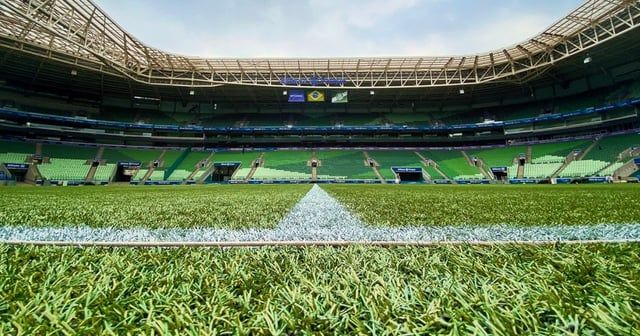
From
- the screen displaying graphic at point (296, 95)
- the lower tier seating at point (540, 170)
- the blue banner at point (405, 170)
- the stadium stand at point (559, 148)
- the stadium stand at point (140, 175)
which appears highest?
the screen displaying graphic at point (296, 95)

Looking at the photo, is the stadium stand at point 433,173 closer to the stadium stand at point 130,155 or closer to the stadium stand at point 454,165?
the stadium stand at point 454,165

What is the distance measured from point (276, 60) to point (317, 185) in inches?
679

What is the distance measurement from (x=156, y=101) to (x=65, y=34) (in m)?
23.3

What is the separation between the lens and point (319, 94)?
4462 centimetres

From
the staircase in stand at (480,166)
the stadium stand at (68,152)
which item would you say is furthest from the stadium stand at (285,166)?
the staircase in stand at (480,166)

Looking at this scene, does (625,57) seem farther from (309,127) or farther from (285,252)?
(285,252)

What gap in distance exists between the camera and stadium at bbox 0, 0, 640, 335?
3.87 ft

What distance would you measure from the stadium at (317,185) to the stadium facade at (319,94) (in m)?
0.32

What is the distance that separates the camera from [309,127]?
161 ft

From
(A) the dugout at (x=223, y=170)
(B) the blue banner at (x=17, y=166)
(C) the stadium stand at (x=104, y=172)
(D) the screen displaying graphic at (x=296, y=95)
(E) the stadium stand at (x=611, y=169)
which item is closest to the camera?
(E) the stadium stand at (x=611, y=169)

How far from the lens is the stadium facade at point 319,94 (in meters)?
28.5

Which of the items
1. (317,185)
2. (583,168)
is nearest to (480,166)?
(583,168)

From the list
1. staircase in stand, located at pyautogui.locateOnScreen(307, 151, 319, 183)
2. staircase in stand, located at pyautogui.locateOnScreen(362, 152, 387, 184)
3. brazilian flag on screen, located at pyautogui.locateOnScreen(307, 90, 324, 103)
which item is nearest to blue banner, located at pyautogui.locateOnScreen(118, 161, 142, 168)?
staircase in stand, located at pyautogui.locateOnScreen(307, 151, 319, 183)

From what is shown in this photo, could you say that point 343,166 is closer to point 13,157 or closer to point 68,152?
point 68,152
